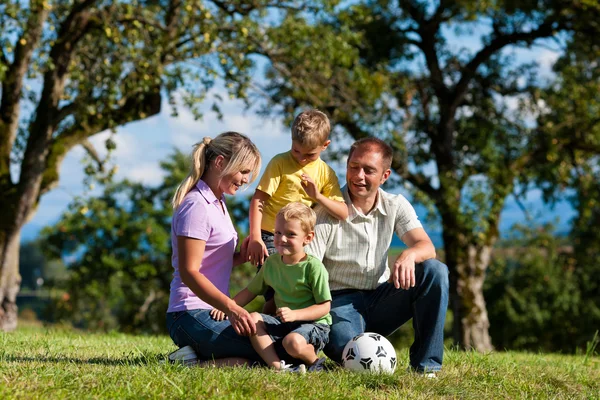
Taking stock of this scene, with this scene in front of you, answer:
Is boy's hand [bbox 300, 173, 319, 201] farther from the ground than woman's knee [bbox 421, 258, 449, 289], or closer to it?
farther from the ground

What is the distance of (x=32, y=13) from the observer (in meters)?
12.4

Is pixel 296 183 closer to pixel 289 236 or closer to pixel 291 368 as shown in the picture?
pixel 289 236

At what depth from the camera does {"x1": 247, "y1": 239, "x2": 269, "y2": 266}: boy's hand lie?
5500mm

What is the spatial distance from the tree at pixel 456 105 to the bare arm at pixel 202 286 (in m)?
10.8

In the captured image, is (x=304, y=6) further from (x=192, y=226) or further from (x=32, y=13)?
(x=192, y=226)

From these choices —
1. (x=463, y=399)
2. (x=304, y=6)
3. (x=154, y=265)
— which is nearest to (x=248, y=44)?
(x=304, y=6)

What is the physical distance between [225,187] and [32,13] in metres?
8.62

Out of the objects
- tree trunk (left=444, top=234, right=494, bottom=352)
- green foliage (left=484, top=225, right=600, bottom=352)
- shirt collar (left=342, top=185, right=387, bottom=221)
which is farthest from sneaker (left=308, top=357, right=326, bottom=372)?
green foliage (left=484, top=225, right=600, bottom=352)

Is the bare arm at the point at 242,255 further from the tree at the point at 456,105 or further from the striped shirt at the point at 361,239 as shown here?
the tree at the point at 456,105

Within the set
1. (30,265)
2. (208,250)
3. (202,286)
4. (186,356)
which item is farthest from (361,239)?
(30,265)

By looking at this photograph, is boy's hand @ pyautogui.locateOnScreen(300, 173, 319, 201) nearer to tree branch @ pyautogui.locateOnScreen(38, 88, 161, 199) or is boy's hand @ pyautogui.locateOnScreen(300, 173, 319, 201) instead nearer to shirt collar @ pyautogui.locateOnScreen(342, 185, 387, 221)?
shirt collar @ pyautogui.locateOnScreen(342, 185, 387, 221)

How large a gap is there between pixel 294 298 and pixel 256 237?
581 mm

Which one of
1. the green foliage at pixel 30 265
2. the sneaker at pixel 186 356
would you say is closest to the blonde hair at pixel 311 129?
the sneaker at pixel 186 356

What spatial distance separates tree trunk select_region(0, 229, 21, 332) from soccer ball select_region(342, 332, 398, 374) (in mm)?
10621
